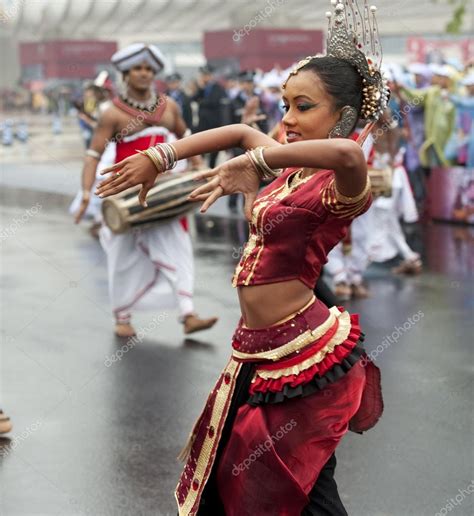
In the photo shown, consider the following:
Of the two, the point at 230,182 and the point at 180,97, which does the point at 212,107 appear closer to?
the point at 180,97

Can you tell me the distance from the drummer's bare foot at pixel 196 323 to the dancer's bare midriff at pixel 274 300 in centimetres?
425

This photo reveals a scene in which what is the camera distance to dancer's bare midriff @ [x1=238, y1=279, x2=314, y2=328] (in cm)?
338

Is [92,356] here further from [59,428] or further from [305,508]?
[305,508]

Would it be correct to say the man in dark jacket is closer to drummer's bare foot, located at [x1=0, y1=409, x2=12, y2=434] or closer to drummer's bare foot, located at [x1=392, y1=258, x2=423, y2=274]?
drummer's bare foot, located at [x1=392, y1=258, x2=423, y2=274]

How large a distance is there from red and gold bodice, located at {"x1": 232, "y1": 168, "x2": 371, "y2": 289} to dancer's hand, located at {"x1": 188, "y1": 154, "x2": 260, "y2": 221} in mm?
328

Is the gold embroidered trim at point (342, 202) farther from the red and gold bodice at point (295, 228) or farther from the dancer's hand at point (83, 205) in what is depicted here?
the dancer's hand at point (83, 205)

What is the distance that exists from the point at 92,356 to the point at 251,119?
75.2 inches

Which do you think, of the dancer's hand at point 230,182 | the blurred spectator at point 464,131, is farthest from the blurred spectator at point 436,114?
the dancer's hand at point 230,182

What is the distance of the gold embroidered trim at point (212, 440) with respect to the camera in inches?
137

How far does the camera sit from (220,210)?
14.9 meters

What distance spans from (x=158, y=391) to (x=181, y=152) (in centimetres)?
340

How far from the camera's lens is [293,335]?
3393 millimetres

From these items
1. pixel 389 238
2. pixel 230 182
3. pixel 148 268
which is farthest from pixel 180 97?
pixel 230 182

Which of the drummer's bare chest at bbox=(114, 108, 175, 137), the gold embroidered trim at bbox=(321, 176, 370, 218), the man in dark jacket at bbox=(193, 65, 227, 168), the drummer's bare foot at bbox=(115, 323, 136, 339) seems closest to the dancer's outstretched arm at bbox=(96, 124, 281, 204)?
the gold embroidered trim at bbox=(321, 176, 370, 218)
